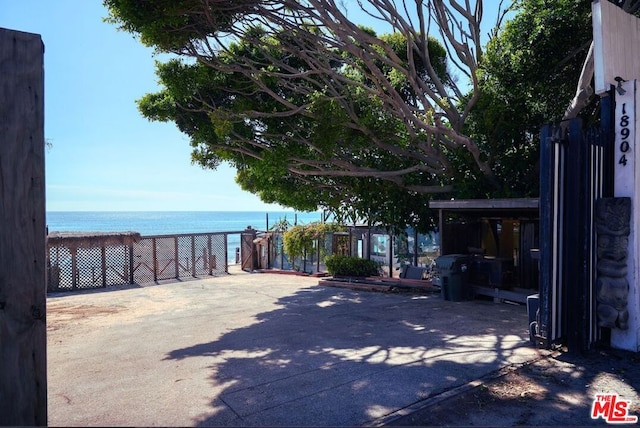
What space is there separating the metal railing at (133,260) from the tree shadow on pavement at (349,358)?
8.84 meters

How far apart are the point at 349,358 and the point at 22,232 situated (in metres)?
4.92

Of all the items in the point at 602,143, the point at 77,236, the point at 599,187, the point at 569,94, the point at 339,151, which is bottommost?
the point at 77,236

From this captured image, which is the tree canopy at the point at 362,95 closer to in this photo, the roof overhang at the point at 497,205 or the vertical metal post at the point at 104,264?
the roof overhang at the point at 497,205

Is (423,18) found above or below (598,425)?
above

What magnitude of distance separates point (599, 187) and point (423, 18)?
7.92m

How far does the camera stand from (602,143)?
6.50 metres

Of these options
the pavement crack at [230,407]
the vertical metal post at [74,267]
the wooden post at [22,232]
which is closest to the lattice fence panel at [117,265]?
the vertical metal post at [74,267]

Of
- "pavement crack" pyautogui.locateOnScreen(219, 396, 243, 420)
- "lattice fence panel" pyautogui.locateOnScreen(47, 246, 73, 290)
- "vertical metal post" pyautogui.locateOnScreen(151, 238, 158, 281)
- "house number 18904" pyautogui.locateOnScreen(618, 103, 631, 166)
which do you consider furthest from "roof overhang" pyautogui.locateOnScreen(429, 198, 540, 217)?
"lattice fence panel" pyautogui.locateOnScreen(47, 246, 73, 290)

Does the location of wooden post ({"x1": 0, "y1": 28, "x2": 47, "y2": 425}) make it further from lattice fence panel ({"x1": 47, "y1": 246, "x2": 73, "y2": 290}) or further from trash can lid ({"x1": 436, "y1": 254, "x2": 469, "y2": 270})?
lattice fence panel ({"x1": 47, "y1": 246, "x2": 73, "y2": 290})

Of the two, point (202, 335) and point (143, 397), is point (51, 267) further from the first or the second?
point (143, 397)

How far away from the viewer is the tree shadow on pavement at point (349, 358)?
4.59m

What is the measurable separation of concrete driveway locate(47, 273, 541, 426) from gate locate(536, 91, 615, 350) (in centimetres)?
68

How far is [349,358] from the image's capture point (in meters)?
6.34

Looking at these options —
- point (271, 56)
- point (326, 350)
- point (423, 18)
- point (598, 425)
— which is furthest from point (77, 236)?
point (598, 425)
